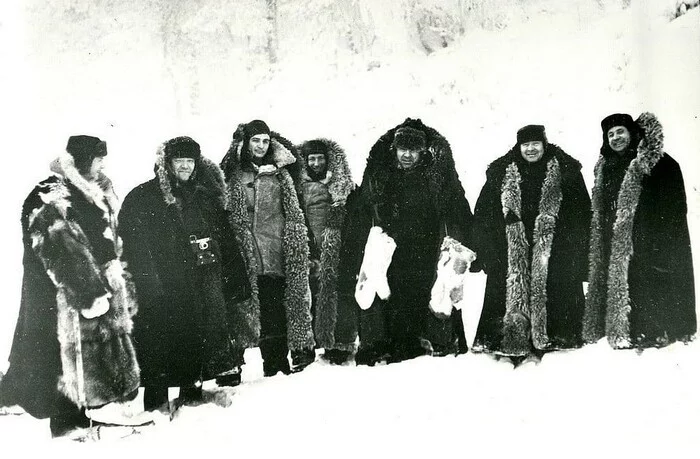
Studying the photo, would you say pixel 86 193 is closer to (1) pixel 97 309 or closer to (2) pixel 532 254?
(1) pixel 97 309

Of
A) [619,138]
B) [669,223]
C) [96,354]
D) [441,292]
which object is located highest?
[619,138]

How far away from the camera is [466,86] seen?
3.03 metres

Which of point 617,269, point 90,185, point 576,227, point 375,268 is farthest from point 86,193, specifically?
point 617,269

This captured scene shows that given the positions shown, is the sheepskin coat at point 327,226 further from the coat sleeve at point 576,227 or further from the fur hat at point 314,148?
the coat sleeve at point 576,227

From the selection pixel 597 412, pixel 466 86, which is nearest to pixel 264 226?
pixel 466 86

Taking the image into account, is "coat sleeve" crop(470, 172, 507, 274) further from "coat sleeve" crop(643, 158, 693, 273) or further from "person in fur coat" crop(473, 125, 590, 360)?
"coat sleeve" crop(643, 158, 693, 273)

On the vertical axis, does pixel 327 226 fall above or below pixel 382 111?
below

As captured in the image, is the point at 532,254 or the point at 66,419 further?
the point at 532,254

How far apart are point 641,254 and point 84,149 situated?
7.18 feet

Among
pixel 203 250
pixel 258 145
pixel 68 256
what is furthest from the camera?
pixel 258 145

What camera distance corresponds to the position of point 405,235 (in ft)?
9.76

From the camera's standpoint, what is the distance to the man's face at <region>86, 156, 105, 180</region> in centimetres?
286

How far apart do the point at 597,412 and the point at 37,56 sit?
8.45ft

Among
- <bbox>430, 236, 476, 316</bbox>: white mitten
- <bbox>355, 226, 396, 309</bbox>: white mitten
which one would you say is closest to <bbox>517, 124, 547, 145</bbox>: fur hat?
<bbox>430, 236, 476, 316</bbox>: white mitten
